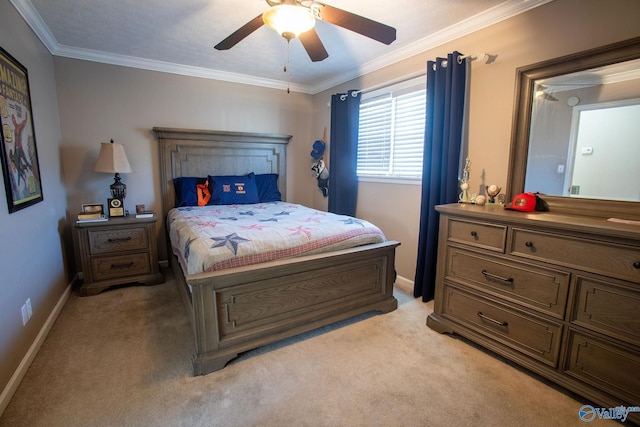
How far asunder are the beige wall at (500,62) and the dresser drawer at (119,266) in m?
2.59

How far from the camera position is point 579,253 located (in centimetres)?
154

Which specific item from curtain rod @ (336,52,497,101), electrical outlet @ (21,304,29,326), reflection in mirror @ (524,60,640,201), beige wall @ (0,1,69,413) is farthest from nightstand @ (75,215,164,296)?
reflection in mirror @ (524,60,640,201)

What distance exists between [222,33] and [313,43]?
113 cm

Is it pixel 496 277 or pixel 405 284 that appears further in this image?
pixel 405 284

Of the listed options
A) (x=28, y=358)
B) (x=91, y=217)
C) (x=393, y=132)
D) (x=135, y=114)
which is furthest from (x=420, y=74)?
(x=28, y=358)

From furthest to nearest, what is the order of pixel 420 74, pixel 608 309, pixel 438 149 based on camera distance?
pixel 420 74 → pixel 438 149 → pixel 608 309

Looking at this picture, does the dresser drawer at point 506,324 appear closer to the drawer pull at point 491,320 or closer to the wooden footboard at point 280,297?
the drawer pull at point 491,320

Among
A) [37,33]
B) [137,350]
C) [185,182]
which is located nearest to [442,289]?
[137,350]

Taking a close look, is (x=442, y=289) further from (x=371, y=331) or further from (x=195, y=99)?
(x=195, y=99)

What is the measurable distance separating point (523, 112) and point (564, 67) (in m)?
0.32

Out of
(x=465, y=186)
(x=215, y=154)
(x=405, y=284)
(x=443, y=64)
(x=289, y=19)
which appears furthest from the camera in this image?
(x=215, y=154)

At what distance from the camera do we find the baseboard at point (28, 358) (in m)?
1.51

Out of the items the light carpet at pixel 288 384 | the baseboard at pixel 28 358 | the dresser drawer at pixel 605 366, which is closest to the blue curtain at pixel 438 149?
the light carpet at pixel 288 384

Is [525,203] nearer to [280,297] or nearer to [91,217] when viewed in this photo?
[280,297]
